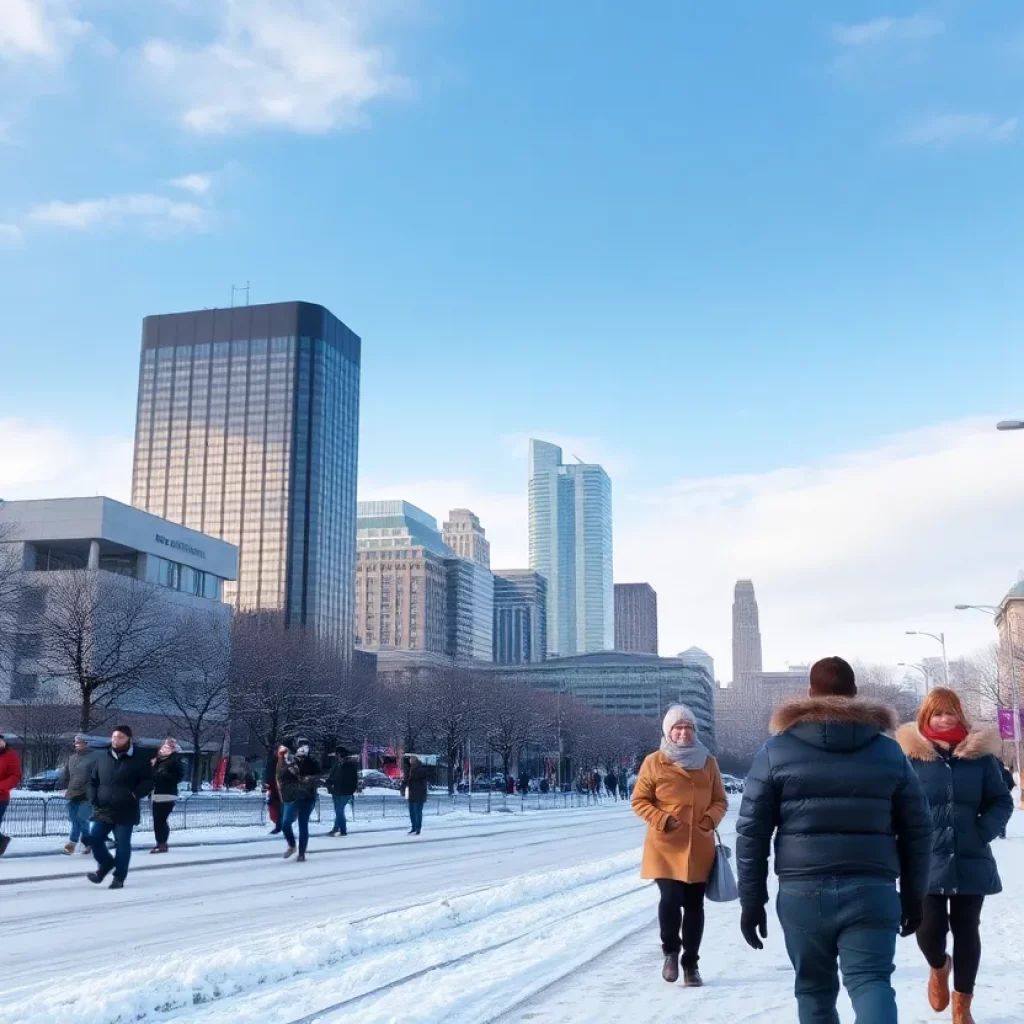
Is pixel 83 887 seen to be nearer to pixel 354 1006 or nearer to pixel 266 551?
pixel 354 1006

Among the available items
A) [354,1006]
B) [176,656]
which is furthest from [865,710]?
[176,656]

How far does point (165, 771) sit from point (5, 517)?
69239 mm

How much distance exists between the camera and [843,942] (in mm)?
4777

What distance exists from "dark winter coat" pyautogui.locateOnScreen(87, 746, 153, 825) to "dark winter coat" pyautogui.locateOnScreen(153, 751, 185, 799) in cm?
Result: 578

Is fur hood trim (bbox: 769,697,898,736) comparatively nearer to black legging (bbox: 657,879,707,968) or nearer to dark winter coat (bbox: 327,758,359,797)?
black legging (bbox: 657,879,707,968)

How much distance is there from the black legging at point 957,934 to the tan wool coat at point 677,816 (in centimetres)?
165

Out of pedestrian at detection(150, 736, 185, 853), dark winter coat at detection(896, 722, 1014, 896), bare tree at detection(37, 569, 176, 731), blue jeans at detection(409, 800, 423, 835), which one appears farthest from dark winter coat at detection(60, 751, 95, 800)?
bare tree at detection(37, 569, 176, 731)

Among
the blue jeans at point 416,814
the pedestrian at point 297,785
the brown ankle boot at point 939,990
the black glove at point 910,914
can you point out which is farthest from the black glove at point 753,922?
the blue jeans at point 416,814

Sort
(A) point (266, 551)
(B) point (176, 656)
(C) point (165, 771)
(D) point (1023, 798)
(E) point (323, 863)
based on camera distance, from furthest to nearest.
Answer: (A) point (266, 551), (B) point (176, 656), (D) point (1023, 798), (C) point (165, 771), (E) point (323, 863)

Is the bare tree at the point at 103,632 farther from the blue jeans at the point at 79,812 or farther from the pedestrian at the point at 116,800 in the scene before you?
the pedestrian at the point at 116,800

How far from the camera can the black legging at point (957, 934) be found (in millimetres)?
6648

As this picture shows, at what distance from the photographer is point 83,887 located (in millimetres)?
14602

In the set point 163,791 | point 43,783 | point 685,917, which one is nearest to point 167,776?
point 163,791

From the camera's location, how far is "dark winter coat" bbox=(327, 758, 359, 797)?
26.1 metres
